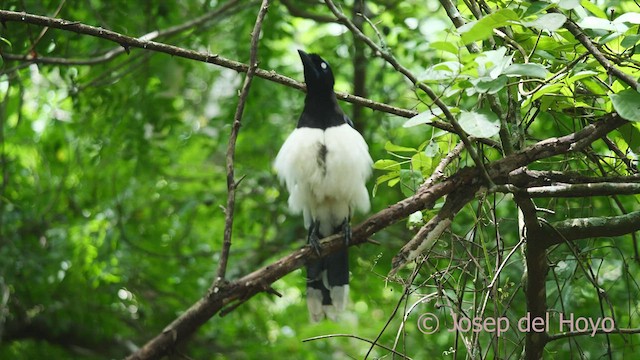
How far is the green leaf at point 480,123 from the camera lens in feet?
7.20

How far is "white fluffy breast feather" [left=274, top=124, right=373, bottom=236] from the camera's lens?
163 inches

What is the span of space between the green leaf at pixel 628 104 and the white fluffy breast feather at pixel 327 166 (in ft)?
6.46

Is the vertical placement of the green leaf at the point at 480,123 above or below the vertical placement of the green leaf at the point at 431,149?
below

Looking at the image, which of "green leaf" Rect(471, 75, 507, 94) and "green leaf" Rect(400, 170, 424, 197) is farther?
"green leaf" Rect(400, 170, 424, 197)

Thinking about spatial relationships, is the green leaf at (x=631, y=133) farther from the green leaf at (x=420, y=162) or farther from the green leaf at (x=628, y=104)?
the green leaf at (x=420, y=162)

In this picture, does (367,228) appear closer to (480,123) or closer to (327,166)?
(327,166)

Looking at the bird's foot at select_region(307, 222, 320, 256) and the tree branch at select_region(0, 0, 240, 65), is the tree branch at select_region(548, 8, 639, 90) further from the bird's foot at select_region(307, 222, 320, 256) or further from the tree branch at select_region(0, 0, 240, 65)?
the tree branch at select_region(0, 0, 240, 65)

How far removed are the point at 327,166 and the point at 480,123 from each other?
77.3 inches

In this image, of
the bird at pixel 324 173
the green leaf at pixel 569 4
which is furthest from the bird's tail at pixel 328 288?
the green leaf at pixel 569 4

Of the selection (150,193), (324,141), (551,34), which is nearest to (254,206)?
(150,193)

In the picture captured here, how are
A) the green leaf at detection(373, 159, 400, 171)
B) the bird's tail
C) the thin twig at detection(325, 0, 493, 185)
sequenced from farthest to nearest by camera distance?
1. the bird's tail
2. the green leaf at detection(373, 159, 400, 171)
3. the thin twig at detection(325, 0, 493, 185)

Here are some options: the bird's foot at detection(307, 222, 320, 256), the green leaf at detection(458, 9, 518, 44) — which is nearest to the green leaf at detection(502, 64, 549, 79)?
the green leaf at detection(458, 9, 518, 44)

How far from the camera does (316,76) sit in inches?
173

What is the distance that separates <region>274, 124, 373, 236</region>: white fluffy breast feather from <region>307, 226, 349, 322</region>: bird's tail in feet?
1.08
